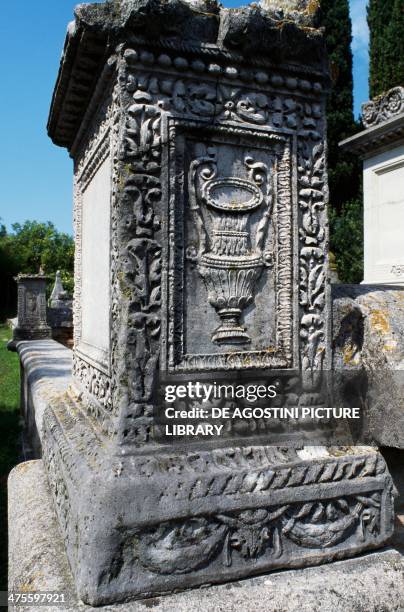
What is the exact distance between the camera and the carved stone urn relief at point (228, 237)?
1774 mm

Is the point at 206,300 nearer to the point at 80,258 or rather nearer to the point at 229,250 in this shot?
the point at 229,250

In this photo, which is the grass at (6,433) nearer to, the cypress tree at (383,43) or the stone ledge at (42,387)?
the stone ledge at (42,387)

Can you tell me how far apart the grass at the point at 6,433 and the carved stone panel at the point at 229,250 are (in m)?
2.48

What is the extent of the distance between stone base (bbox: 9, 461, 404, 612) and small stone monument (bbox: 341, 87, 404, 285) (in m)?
5.64

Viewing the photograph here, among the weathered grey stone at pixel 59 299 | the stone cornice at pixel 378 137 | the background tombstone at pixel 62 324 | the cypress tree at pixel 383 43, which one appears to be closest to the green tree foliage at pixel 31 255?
the weathered grey stone at pixel 59 299

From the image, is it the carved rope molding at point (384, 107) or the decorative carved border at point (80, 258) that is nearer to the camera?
the decorative carved border at point (80, 258)

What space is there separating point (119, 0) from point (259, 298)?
119 cm

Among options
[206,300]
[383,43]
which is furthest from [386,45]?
[206,300]

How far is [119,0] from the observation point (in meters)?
1.66

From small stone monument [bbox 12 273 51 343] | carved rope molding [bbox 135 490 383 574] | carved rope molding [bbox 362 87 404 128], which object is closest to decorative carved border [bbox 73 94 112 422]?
carved rope molding [bbox 135 490 383 574]

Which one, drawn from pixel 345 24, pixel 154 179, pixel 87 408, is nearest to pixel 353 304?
pixel 154 179

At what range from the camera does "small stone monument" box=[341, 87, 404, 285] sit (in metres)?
6.90

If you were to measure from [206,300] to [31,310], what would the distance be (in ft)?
42.8

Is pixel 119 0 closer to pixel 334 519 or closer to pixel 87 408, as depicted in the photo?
pixel 87 408
